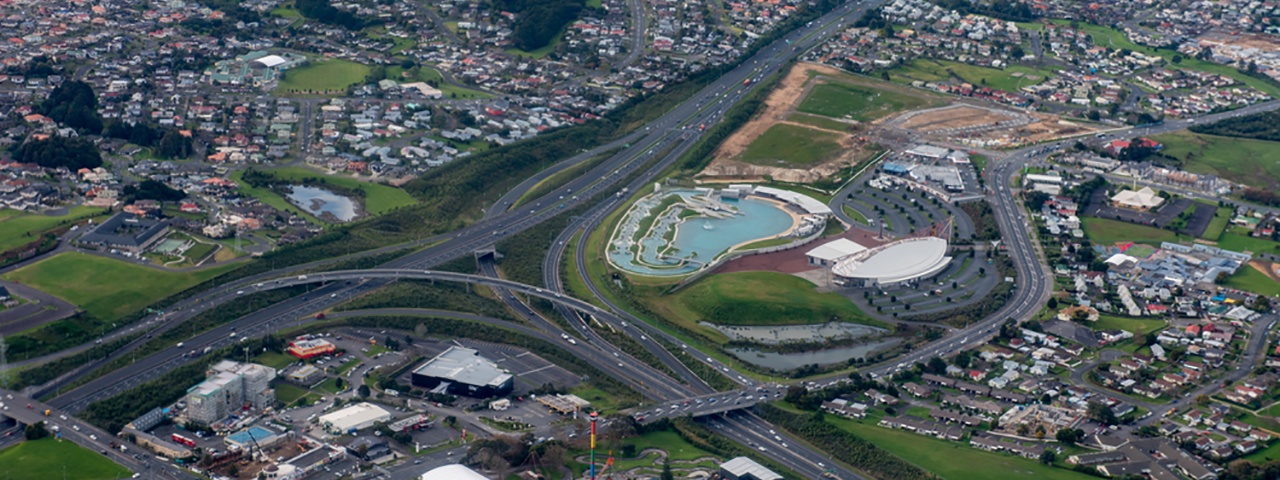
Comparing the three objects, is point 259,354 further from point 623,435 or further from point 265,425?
point 623,435

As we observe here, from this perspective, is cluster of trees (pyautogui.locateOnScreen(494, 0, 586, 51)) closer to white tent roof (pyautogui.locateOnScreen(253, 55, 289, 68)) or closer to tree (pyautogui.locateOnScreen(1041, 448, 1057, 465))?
white tent roof (pyautogui.locateOnScreen(253, 55, 289, 68))

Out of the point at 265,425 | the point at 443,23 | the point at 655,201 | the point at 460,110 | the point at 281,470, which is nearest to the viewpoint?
the point at 281,470

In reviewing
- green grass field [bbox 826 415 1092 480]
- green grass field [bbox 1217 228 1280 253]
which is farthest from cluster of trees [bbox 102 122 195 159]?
green grass field [bbox 1217 228 1280 253]

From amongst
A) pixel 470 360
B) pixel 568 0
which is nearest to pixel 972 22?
pixel 568 0

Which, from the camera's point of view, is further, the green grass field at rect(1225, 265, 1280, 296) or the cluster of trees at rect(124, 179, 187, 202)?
the cluster of trees at rect(124, 179, 187, 202)

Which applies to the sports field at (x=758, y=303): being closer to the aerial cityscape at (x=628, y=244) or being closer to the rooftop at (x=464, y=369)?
the aerial cityscape at (x=628, y=244)

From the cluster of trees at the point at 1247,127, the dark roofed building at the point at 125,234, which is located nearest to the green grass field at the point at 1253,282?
the cluster of trees at the point at 1247,127
